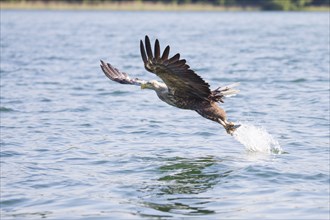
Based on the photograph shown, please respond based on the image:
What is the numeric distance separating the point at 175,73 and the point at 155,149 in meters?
2.21

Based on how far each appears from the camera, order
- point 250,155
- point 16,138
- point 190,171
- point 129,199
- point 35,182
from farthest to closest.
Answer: point 16,138 → point 250,155 → point 190,171 → point 35,182 → point 129,199

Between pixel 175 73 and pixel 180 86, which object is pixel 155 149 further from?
pixel 175 73

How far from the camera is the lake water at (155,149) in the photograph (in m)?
8.90

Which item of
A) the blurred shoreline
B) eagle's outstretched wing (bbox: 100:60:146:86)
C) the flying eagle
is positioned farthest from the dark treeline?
the flying eagle

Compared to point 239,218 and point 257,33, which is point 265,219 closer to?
point 239,218

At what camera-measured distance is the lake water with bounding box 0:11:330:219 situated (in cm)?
890

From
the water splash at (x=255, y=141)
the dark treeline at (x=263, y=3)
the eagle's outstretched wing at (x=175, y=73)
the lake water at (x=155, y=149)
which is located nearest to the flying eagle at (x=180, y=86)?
the eagle's outstretched wing at (x=175, y=73)

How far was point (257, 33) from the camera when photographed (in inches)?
1656

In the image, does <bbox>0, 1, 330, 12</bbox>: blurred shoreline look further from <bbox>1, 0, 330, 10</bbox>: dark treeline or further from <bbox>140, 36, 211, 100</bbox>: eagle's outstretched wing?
<bbox>140, 36, 211, 100</bbox>: eagle's outstretched wing

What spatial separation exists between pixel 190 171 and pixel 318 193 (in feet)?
6.31

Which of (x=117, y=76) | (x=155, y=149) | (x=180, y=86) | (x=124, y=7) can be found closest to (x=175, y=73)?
(x=180, y=86)

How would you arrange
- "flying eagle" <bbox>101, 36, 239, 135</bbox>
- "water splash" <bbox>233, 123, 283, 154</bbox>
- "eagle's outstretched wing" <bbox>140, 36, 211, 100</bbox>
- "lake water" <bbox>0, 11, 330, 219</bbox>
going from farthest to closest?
"water splash" <bbox>233, 123, 283, 154</bbox> < "flying eagle" <bbox>101, 36, 239, 135</bbox> < "eagle's outstretched wing" <bbox>140, 36, 211, 100</bbox> < "lake water" <bbox>0, 11, 330, 219</bbox>

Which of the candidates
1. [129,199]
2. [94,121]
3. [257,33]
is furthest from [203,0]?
[129,199]

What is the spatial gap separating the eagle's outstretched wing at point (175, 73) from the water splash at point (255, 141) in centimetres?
101
